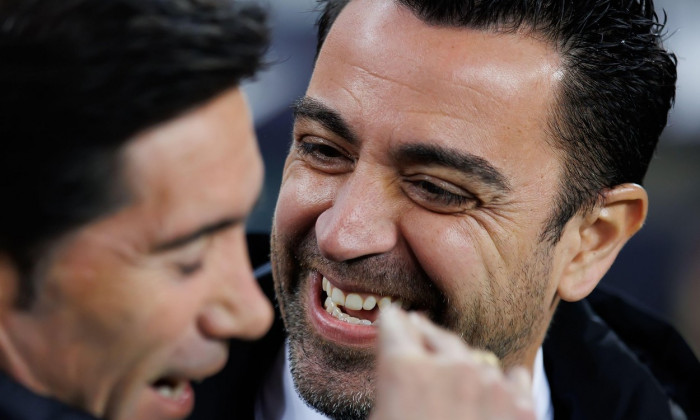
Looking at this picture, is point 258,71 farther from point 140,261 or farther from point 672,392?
point 672,392

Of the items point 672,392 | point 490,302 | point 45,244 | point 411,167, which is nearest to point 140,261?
point 45,244

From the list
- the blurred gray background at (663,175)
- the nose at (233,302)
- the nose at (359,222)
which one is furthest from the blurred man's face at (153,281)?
the blurred gray background at (663,175)

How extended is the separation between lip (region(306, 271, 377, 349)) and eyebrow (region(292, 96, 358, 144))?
428 millimetres

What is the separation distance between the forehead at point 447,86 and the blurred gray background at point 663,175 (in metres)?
2.78

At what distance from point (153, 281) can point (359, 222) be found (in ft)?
3.22

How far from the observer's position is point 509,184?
2275mm

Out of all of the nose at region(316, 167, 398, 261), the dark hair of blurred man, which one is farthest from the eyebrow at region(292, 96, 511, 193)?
the dark hair of blurred man

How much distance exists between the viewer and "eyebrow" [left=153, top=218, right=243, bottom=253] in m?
1.25

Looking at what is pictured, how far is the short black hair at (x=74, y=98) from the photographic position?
1.14 metres

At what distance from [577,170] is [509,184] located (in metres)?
0.28

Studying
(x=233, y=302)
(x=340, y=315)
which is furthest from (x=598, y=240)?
(x=233, y=302)

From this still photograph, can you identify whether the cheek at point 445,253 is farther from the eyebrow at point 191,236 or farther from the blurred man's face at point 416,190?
the eyebrow at point 191,236

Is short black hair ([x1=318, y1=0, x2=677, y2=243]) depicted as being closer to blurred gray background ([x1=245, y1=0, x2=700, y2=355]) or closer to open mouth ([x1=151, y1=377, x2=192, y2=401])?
open mouth ([x1=151, y1=377, x2=192, y2=401])

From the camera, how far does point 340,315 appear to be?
2348mm
